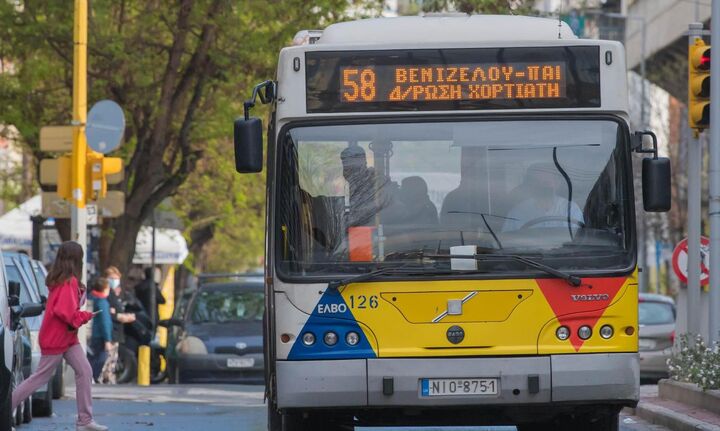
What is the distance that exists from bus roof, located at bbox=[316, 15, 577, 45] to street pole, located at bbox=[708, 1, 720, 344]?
5575mm

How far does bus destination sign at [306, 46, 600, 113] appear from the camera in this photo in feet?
36.4

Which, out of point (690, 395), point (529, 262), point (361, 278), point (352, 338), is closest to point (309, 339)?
point (352, 338)

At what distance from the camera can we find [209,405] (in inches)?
763

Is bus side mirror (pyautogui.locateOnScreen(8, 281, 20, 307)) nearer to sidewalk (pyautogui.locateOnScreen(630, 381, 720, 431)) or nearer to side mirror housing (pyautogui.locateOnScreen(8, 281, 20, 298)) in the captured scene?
side mirror housing (pyautogui.locateOnScreen(8, 281, 20, 298))

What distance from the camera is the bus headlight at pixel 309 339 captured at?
1075 centimetres

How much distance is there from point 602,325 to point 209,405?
9.32 metres

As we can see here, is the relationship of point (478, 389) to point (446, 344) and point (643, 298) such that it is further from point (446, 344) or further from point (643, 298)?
point (643, 298)

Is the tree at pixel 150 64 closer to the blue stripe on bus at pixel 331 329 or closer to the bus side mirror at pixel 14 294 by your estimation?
the bus side mirror at pixel 14 294

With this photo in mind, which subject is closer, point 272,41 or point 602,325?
point 602,325

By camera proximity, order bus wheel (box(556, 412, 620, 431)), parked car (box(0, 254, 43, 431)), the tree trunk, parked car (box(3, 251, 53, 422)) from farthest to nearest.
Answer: the tree trunk → parked car (box(3, 251, 53, 422)) → parked car (box(0, 254, 43, 431)) → bus wheel (box(556, 412, 620, 431))

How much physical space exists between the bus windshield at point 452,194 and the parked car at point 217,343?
42.0 ft

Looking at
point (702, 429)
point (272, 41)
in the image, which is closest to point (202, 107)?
point (272, 41)

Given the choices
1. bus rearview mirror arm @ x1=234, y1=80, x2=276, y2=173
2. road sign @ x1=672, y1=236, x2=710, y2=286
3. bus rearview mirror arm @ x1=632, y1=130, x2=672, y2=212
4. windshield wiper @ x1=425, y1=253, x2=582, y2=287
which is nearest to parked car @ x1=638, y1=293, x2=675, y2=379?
road sign @ x1=672, y1=236, x2=710, y2=286

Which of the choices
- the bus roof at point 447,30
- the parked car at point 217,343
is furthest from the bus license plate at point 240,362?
the bus roof at point 447,30
